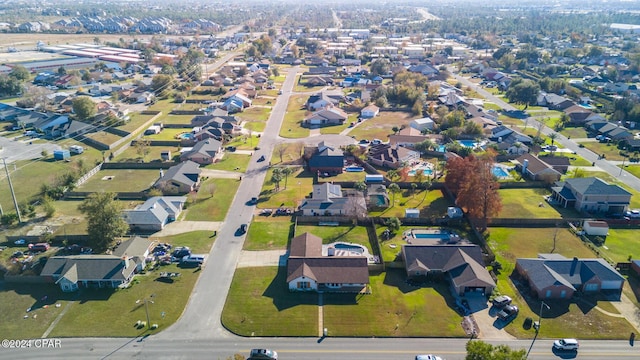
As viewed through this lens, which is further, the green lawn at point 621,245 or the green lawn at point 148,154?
the green lawn at point 148,154

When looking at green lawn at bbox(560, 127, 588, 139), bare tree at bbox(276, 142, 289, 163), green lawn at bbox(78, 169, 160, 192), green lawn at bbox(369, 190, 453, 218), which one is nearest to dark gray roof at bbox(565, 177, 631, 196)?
green lawn at bbox(369, 190, 453, 218)

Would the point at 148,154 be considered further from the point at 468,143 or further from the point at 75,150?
the point at 468,143

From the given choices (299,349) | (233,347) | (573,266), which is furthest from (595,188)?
(233,347)

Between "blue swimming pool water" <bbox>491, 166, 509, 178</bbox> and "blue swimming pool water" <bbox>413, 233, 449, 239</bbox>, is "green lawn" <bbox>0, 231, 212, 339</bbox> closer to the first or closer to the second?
"blue swimming pool water" <bbox>413, 233, 449, 239</bbox>

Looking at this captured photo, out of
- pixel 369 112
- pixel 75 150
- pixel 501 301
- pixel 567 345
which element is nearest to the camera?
pixel 567 345

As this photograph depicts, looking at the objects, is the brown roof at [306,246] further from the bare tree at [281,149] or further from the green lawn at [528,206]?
the bare tree at [281,149]

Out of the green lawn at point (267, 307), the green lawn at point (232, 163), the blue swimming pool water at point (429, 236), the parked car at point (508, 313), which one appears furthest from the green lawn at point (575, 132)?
the green lawn at point (267, 307)

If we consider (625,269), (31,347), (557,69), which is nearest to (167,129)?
(31,347)
